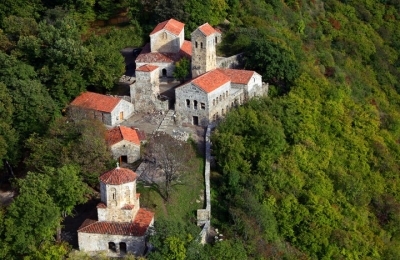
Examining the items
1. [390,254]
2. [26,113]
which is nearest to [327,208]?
[390,254]

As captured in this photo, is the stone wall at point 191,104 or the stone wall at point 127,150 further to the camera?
the stone wall at point 191,104

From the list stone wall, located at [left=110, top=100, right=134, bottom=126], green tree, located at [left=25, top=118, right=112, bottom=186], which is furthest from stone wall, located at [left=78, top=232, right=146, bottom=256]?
stone wall, located at [left=110, top=100, right=134, bottom=126]

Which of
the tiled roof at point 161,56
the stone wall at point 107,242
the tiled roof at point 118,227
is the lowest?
the stone wall at point 107,242

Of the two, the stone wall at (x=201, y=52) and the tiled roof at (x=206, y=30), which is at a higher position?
the tiled roof at (x=206, y=30)

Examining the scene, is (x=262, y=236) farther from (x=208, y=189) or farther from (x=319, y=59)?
(x=319, y=59)

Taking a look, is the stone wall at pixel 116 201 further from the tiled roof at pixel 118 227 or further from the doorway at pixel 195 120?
the doorway at pixel 195 120

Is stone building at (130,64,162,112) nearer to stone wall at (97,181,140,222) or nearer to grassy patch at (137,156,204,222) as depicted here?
grassy patch at (137,156,204,222)

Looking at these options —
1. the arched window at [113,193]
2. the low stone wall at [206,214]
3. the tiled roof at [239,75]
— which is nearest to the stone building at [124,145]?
the low stone wall at [206,214]

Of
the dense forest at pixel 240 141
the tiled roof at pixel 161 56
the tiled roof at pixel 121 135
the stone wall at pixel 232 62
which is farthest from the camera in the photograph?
the stone wall at pixel 232 62
